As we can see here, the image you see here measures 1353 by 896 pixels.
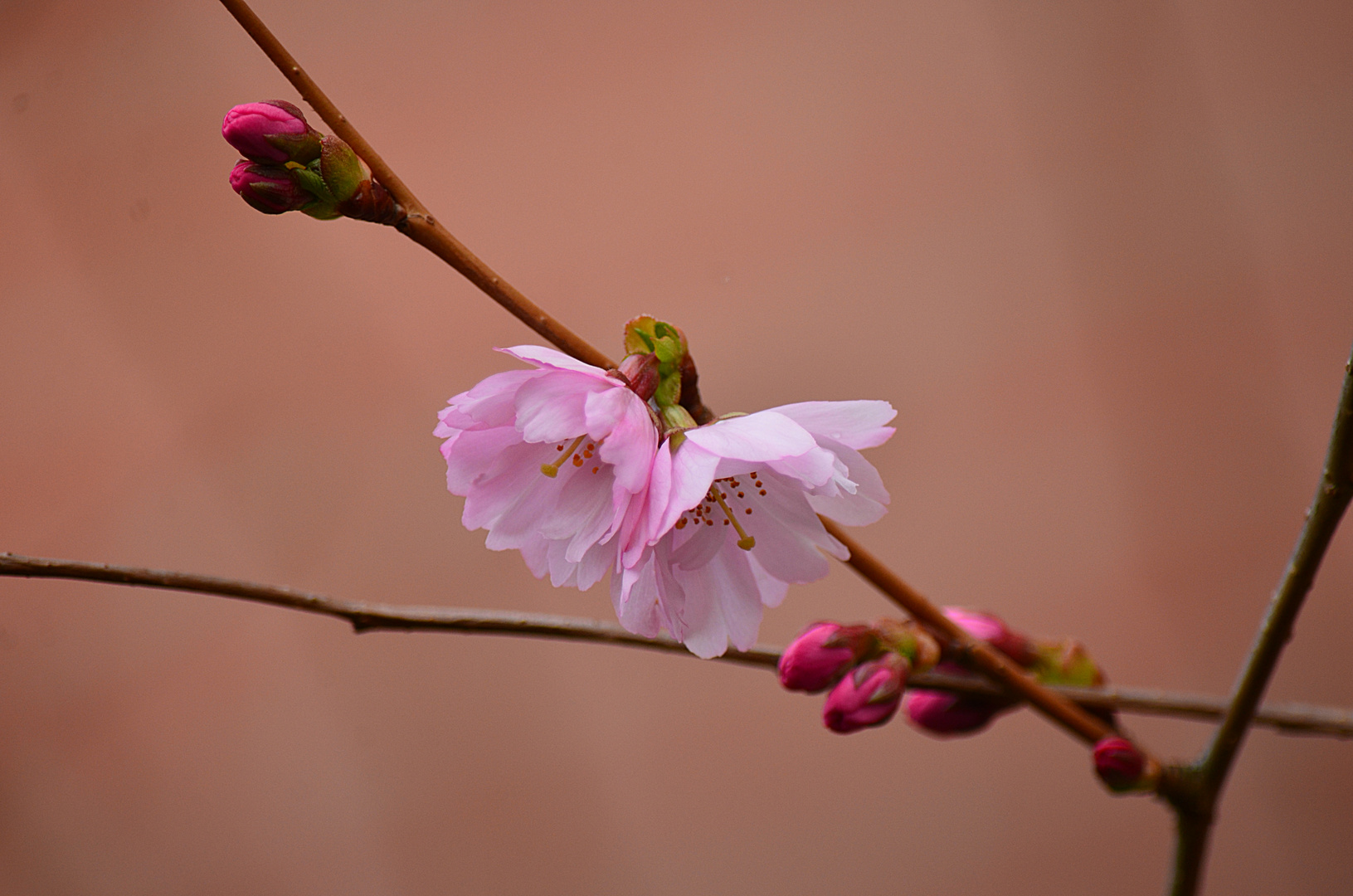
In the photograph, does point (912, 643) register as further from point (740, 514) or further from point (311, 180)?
point (311, 180)

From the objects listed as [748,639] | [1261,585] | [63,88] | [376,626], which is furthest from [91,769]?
[1261,585]

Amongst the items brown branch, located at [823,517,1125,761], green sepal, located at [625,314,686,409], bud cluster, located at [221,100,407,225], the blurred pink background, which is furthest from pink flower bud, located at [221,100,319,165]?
the blurred pink background

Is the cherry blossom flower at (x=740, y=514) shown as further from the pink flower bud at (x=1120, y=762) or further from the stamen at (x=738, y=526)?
the pink flower bud at (x=1120, y=762)

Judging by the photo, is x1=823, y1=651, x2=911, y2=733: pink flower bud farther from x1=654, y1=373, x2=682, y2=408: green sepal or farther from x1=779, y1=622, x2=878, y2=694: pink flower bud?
x1=654, y1=373, x2=682, y2=408: green sepal

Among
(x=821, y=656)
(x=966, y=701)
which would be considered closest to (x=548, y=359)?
(x=821, y=656)

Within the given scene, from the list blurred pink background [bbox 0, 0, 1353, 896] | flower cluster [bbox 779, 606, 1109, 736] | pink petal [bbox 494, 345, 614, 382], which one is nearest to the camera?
pink petal [bbox 494, 345, 614, 382]

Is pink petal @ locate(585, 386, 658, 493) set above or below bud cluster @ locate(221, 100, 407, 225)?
below

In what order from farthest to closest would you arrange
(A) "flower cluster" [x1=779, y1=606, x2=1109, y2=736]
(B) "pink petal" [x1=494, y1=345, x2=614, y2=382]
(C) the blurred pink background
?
(C) the blurred pink background
(A) "flower cluster" [x1=779, y1=606, x2=1109, y2=736]
(B) "pink petal" [x1=494, y1=345, x2=614, y2=382]
